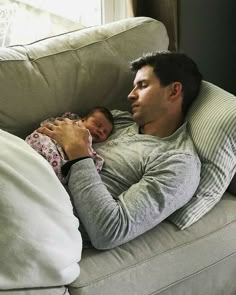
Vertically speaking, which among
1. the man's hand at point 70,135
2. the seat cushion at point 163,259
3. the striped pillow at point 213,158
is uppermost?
the man's hand at point 70,135

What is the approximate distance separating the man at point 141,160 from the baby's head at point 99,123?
0.11 ft

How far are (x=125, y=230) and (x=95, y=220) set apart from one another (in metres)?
0.10

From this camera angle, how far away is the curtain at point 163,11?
2332 millimetres

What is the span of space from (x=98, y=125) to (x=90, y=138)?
0.13 meters

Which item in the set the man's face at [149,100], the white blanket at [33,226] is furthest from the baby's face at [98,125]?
the white blanket at [33,226]

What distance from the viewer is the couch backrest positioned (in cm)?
177

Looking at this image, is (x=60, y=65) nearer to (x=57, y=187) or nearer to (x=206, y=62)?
(x=57, y=187)

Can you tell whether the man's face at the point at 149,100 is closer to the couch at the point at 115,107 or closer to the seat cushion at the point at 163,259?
the couch at the point at 115,107

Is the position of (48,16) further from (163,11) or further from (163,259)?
(163,259)

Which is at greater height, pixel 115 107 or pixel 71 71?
pixel 71 71

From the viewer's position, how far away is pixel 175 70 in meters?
1.85

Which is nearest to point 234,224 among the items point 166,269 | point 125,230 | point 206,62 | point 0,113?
point 166,269

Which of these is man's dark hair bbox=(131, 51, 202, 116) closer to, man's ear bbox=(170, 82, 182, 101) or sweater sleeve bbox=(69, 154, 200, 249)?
man's ear bbox=(170, 82, 182, 101)

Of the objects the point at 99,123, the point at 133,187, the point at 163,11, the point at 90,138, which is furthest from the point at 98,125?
the point at 163,11
